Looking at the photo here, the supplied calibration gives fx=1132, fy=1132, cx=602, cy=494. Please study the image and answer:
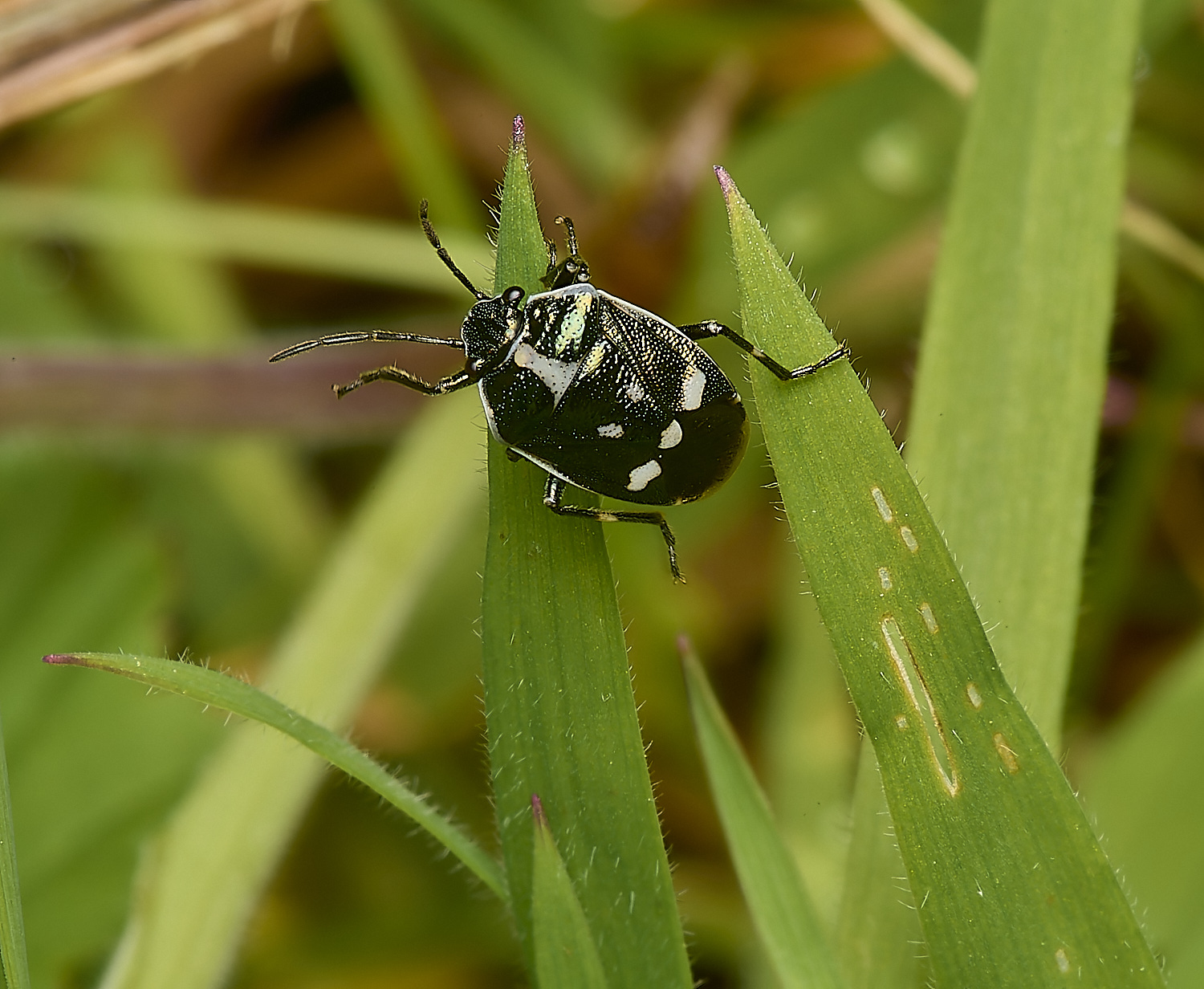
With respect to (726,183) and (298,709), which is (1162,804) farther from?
(298,709)

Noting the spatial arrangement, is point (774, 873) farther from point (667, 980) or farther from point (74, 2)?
point (74, 2)

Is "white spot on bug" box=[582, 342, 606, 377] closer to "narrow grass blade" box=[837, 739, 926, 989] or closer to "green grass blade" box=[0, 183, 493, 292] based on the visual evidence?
"narrow grass blade" box=[837, 739, 926, 989]

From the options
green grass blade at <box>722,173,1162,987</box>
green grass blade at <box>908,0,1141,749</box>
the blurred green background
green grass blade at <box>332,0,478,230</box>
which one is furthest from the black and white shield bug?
green grass blade at <box>332,0,478,230</box>

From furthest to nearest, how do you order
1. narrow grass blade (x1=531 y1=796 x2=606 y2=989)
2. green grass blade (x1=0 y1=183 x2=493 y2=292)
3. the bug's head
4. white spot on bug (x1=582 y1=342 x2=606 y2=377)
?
1. green grass blade (x1=0 y1=183 x2=493 y2=292)
2. the bug's head
3. white spot on bug (x1=582 y1=342 x2=606 y2=377)
4. narrow grass blade (x1=531 y1=796 x2=606 y2=989)

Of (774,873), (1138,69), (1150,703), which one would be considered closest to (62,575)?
(774,873)

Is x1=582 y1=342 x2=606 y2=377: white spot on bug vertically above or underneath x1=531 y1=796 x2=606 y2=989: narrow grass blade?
above

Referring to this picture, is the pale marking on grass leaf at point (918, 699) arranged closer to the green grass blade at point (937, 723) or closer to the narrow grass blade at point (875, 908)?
the green grass blade at point (937, 723)

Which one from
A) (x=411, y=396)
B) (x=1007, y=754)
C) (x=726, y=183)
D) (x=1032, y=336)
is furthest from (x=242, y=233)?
(x=1007, y=754)
